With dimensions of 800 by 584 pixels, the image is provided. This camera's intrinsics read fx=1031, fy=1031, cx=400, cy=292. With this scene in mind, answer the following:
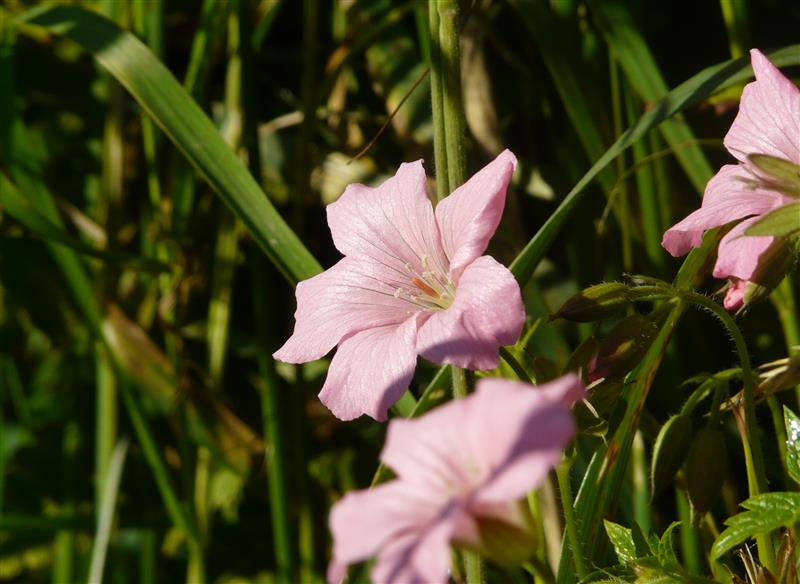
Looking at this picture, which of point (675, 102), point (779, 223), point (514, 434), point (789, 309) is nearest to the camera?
point (514, 434)

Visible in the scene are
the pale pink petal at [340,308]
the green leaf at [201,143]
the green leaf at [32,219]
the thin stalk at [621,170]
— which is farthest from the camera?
the green leaf at [32,219]

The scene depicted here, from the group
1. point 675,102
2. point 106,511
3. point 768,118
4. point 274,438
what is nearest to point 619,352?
point 768,118

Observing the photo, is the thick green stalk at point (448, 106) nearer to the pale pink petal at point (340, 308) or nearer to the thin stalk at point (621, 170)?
the pale pink petal at point (340, 308)

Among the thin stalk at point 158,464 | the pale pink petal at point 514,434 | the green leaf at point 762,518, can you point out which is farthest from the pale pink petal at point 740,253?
the thin stalk at point 158,464

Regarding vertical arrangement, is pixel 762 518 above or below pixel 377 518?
below

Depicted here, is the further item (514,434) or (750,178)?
(750,178)

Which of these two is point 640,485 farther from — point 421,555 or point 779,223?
point 421,555

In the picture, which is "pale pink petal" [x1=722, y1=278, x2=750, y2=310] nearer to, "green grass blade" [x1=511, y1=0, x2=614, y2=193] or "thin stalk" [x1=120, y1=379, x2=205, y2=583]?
"green grass blade" [x1=511, y1=0, x2=614, y2=193]
